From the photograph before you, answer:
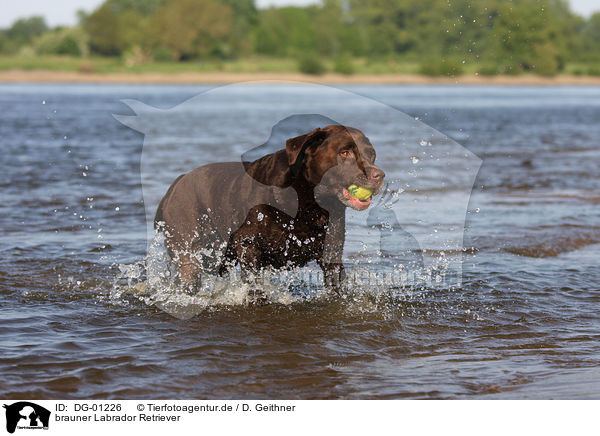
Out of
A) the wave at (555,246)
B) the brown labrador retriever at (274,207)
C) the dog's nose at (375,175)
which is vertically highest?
the dog's nose at (375,175)

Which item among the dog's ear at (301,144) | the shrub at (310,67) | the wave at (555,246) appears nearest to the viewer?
the dog's ear at (301,144)

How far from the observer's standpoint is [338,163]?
558 cm

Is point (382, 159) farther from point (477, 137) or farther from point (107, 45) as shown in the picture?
point (107, 45)

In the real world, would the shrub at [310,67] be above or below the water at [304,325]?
above

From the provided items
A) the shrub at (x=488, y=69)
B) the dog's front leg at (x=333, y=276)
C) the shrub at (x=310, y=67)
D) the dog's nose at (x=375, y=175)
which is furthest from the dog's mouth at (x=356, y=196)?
the shrub at (x=310, y=67)

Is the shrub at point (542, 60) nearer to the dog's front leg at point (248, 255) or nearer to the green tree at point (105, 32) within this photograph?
the dog's front leg at point (248, 255)

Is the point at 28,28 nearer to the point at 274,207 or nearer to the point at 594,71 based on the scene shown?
the point at 594,71

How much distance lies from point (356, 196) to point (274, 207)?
67cm

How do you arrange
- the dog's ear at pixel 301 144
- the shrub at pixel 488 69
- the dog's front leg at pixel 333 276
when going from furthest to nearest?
the shrub at pixel 488 69
the dog's front leg at pixel 333 276
the dog's ear at pixel 301 144

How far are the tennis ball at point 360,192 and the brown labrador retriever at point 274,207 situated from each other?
3 cm

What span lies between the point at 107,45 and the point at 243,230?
328 ft

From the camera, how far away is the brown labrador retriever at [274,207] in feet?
18.4

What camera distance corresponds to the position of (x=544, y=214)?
11.4 metres

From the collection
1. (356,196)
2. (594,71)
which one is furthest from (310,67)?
(356,196)
